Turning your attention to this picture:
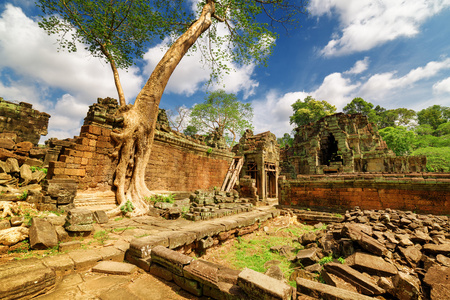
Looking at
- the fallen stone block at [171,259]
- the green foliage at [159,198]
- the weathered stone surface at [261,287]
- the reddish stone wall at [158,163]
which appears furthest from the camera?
the green foliage at [159,198]

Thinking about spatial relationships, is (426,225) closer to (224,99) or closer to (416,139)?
(224,99)

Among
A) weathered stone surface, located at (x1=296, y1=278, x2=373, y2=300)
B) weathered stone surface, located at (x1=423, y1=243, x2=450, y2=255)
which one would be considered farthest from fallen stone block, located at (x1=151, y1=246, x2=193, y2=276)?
weathered stone surface, located at (x1=423, y1=243, x2=450, y2=255)

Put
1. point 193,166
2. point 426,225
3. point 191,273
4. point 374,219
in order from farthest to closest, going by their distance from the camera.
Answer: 1. point 193,166
2. point 374,219
3. point 426,225
4. point 191,273

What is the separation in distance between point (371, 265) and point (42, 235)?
16.9 ft

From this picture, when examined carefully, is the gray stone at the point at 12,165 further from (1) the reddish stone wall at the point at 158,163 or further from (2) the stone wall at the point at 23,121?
(2) the stone wall at the point at 23,121

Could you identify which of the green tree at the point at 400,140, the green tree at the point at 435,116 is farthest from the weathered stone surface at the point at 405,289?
the green tree at the point at 435,116

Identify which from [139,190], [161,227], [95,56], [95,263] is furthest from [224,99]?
[95,263]

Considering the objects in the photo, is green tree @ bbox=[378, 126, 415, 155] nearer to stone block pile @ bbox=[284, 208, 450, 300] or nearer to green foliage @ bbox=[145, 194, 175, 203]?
stone block pile @ bbox=[284, 208, 450, 300]

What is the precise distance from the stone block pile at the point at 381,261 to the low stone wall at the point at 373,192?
1470 mm

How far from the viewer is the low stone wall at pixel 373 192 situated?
5566 mm

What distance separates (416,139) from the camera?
2567 cm

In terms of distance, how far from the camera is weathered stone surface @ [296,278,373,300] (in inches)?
65.8

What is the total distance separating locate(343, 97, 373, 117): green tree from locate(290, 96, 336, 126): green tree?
5.87m

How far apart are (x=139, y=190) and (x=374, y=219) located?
717 cm
